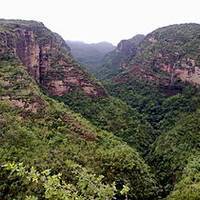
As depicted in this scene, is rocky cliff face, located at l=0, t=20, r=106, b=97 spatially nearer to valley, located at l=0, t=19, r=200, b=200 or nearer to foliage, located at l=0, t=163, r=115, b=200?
valley, located at l=0, t=19, r=200, b=200

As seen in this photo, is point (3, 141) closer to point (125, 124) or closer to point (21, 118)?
point (21, 118)

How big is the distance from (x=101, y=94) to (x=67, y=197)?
54.9m

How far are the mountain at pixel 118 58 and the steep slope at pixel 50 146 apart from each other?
2555 inches

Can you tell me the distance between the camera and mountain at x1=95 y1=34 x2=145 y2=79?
119m

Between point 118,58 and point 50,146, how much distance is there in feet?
315

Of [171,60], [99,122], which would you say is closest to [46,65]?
[99,122]

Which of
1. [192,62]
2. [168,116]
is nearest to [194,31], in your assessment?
[192,62]

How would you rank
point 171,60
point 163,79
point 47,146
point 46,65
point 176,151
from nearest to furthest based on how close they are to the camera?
point 47,146
point 176,151
point 46,65
point 163,79
point 171,60

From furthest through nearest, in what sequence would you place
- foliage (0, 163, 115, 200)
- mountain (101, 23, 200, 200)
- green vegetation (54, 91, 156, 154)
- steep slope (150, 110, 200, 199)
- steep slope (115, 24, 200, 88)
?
steep slope (115, 24, 200, 88) → green vegetation (54, 91, 156, 154) → mountain (101, 23, 200, 200) → steep slope (150, 110, 200, 199) → foliage (0, 163, 115, 200)

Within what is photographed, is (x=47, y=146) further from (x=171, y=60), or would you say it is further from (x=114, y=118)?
(x=171, y=60)

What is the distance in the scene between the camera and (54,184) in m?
11.0

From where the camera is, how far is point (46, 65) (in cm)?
6700

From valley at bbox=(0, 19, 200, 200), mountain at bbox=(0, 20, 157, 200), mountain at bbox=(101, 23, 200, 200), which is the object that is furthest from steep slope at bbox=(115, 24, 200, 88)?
Result: mountain at bbox=(0, 20, 157, 200)

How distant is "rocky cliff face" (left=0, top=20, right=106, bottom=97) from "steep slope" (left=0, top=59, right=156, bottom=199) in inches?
446
